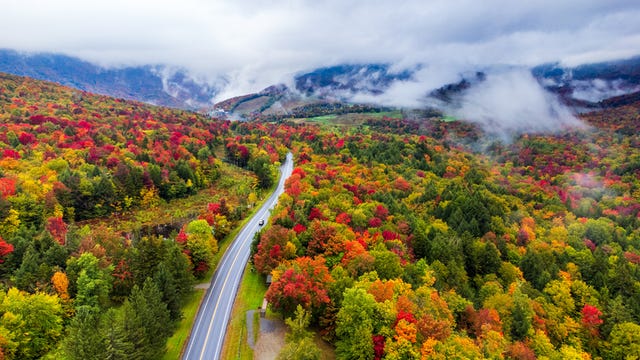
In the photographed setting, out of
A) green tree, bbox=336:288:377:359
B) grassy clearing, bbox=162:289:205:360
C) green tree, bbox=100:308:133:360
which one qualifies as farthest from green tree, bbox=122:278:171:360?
green tree, bbox=336:288:377:359

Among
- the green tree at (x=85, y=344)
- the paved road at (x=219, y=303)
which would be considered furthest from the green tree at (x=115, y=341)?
the paved road at (x=219, y=303)

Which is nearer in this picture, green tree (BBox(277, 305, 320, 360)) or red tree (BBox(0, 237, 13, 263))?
green tree (BBox(277, 305, 320, 360))

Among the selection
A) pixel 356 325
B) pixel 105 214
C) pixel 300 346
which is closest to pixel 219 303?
pixel 300 346

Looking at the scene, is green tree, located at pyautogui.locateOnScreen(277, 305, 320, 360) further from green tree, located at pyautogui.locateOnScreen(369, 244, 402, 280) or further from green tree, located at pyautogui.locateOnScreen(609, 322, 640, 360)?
green tree, located at pyautogui.locateOnScreen(609, 322, 640, 360)

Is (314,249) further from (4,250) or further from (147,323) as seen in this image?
(4,250)

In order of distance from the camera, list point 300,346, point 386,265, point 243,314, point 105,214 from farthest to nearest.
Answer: point 105,214
point 386,265
point 243,314
point 300,346

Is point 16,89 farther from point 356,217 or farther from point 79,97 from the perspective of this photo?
A: point 356,217
